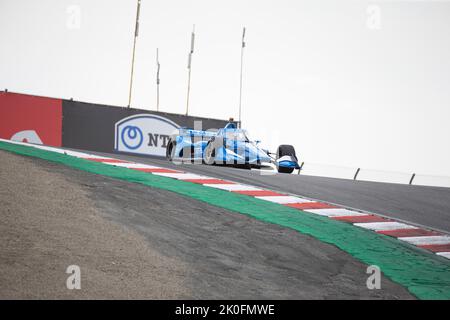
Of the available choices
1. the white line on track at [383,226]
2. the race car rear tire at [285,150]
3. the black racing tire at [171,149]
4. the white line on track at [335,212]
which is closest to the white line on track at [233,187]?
the white line on track at [335,212]

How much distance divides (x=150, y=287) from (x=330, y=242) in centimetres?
392

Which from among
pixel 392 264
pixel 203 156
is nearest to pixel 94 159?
pixel 203 156

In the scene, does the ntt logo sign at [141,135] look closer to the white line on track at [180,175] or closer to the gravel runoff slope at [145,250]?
the white line on track at [180,175]

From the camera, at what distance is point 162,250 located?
6586 millimetres

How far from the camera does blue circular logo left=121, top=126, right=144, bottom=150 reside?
19094mm

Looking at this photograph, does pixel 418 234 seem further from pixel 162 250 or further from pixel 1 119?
pixel 1 119

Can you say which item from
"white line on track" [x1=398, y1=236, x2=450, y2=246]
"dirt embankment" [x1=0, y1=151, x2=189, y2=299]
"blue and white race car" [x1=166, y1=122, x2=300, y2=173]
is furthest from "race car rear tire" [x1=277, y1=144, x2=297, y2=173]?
"dirt embankment" [x1=0, y1=151, x2=189, y2=299]

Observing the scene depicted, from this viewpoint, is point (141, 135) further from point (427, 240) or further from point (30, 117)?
point (427, 240)

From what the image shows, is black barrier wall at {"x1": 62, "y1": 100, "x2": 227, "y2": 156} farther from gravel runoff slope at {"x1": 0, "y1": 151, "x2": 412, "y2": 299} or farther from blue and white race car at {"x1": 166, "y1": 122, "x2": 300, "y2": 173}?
gravel runoff slope at {"x1": 0, "y1": 151, "x2": 412, "y2": 299}

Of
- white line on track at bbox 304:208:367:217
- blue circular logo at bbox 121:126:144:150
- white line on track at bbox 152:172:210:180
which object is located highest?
blue circular logo at bbox 121:126:144:150

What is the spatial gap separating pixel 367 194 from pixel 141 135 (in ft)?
27.5

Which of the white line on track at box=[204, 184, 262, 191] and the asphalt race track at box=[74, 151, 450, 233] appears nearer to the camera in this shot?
the asphalt race track at box=[74, 151, 450, 233]

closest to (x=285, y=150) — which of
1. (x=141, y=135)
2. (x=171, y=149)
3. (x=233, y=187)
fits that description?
(x=171, y=149)

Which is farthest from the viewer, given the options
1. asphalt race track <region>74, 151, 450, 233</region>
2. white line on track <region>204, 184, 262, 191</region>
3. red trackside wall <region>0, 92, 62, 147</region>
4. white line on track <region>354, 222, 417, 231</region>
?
red trackside wall <region>0, 92, 62, 147</region>
